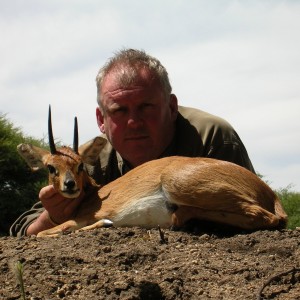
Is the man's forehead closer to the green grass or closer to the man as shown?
the man

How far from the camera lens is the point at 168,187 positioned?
20.7ft

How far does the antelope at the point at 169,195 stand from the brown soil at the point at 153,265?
41 cm

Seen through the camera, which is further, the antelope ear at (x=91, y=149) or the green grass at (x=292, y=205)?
the green grass at (x=292, y=205)

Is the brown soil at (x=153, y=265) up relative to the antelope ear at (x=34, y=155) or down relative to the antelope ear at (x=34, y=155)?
down

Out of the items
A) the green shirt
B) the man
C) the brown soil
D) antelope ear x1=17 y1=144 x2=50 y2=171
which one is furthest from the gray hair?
the brown soil

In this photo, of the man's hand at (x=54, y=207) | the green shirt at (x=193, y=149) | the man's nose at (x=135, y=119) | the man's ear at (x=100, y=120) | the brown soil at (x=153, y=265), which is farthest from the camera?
the man's ear at (x=100, y=120)

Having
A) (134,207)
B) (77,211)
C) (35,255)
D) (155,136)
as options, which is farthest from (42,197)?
(35,255)

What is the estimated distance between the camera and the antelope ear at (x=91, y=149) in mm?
7656

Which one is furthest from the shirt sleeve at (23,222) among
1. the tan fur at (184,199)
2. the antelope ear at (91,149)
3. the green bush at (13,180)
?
the green bush at (13,180)

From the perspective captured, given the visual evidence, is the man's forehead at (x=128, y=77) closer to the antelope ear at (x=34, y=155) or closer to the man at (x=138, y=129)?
the man at (x=138, y=129)

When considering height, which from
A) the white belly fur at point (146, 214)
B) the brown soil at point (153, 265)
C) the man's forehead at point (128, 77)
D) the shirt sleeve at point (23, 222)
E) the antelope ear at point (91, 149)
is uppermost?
the man's forehead at point (128, 77)

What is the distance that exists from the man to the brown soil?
178 cm

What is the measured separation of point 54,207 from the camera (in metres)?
7.01

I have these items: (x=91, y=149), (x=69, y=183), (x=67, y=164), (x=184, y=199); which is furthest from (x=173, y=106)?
(x=184, y=199)
